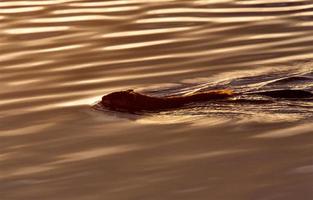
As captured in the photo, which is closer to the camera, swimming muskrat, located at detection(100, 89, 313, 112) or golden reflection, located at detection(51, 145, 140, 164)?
golden reflection, located at detection(51, 145, 140, 164)

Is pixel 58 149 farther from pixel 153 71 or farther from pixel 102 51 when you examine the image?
pixel 102 51

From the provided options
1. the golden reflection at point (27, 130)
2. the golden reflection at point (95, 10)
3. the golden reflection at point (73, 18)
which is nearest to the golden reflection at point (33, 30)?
the golden reflection at point (73, 18)

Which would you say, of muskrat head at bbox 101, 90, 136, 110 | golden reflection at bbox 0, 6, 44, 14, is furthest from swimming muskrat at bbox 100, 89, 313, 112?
golden reflection at bbox 0, 6, 44, 14

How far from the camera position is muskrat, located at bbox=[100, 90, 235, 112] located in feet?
24.5

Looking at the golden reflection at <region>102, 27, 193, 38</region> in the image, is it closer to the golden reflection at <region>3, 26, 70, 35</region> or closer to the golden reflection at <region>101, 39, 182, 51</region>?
the golden reflection at <region>101, 39, 182, 51</region>

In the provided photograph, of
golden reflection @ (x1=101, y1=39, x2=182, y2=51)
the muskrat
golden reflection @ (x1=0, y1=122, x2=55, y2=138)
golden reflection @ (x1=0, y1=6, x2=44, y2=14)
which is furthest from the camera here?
golden reflection @ (x1=0, y1=6, x2=44, y2=14)

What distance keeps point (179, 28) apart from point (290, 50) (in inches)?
74.2

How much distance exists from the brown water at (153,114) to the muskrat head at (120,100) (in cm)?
15

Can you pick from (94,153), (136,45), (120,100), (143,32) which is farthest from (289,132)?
(143,32)

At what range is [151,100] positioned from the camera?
24.6 feet

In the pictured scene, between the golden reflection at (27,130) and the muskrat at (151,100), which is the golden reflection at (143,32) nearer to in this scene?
the muskrat at (151,100)

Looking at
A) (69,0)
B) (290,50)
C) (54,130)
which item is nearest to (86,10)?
(69,0)

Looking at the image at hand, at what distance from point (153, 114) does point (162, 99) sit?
0.22m

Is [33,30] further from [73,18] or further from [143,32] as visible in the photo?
[143,32]
